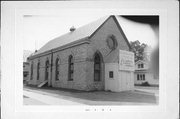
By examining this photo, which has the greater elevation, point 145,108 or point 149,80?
point 149,80

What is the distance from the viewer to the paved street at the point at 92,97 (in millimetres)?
3332

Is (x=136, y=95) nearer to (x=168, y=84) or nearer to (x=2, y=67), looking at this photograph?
(x=168, y=84)

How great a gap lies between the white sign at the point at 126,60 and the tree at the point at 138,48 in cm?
7

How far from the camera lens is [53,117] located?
10.7 ft

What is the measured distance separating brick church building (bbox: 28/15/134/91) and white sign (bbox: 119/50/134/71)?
6cm

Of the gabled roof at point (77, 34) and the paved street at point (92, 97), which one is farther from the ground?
the gabled roof at point (77, 34)

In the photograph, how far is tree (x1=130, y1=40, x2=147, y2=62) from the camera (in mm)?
3408

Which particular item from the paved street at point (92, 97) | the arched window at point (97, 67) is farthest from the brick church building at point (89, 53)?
the paved street at point (92, 97)

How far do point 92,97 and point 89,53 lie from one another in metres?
0.69

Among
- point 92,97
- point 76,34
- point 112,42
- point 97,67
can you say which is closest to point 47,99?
point 92,97

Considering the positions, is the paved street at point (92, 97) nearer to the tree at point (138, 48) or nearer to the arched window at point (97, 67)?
the arched window at point (97, 67)

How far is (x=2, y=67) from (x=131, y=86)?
201 centimetres

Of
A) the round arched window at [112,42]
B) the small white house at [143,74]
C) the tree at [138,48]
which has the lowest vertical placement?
the small white house at [143,74]

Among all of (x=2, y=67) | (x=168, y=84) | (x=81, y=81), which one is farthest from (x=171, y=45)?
(x=2, y=67)
